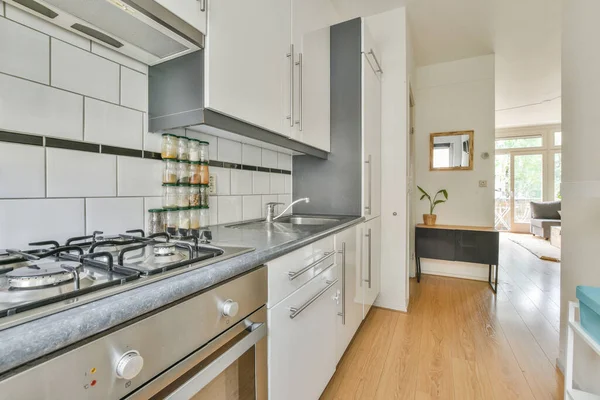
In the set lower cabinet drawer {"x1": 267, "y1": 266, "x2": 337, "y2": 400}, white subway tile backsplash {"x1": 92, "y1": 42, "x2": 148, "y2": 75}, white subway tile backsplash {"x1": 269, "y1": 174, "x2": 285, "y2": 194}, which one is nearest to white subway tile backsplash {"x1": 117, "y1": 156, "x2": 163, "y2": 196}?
white subway tile backsplash {"x1": 92, "y1": 42, "x2": 148, "y2": 75}

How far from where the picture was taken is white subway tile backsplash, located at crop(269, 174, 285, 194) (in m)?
1.90

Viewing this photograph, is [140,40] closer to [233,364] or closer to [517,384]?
[233,364]

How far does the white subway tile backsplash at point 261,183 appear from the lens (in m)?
1.70

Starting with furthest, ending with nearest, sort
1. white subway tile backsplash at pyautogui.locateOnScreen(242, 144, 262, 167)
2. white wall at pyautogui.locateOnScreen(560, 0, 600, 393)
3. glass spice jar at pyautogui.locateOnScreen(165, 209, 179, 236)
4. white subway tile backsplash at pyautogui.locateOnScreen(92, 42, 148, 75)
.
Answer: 1. white subway tile backsplash at pyautogui.locateOnScreen(242, 144, 262, 167)
2. white wall at pyautogui.locateOnScreen(560, 0, 600, 393)
3. glass spice jar at pyautogui.locateOnScreen(165, 209, 179, 236)
4. white subway tile backsplash at pyautogui.locateOnScreen(92, 42, 148, 75)

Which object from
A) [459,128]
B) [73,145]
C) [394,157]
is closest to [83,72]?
[73,145]

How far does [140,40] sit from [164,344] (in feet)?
3.07

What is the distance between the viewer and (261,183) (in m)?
1.77

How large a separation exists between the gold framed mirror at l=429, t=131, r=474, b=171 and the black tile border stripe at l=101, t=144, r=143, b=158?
→ 140 inches

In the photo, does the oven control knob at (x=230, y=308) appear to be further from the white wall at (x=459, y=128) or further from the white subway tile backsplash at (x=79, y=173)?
the white wall at (x=459, y=128)

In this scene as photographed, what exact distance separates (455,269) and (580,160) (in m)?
2.38

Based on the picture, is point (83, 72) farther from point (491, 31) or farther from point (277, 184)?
point (491, 31)

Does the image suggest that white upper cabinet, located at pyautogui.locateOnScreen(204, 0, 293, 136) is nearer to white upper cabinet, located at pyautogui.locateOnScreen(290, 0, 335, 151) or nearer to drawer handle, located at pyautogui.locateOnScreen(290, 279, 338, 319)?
white upper cabinet, located at pyautogui.locateOnScreen(290, 0, 335, 151)

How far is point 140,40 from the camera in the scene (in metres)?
0.93

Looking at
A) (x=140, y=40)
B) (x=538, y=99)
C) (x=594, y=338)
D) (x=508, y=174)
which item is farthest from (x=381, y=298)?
(x=508, y=174)
